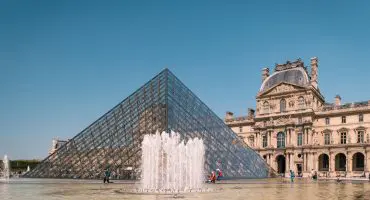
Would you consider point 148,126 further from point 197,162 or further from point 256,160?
point 256,160

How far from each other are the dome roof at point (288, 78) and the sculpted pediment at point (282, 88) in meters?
0.62

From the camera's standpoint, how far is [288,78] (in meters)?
53.2

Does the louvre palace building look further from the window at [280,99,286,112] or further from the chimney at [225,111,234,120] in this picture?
the chimney at [225,111,234,120]

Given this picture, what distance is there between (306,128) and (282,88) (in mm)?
6112

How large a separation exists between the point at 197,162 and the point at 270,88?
36.1m

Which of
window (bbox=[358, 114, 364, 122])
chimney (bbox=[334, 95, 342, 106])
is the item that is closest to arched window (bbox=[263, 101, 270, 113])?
chimney (bbox=[334, 95, 342, 106])

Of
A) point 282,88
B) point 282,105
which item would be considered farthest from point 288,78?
point 282,105

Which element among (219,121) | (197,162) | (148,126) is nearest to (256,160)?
(219,121)

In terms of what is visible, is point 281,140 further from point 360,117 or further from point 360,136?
point 360,117

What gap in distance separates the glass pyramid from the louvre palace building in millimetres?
24785

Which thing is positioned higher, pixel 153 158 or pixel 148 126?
pixel 148 126

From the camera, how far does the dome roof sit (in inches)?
2028

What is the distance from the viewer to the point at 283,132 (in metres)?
52.0

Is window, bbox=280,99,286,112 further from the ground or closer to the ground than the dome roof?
closer to the ground
